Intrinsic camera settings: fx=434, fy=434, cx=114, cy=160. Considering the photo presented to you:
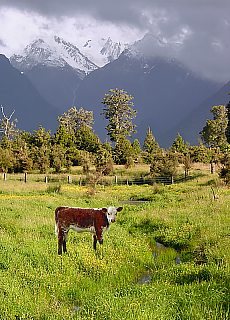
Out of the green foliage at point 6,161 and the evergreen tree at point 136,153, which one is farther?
the evergreen tree at point 136,153

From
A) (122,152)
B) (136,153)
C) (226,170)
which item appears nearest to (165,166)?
(226,170)

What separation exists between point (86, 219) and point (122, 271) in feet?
7.93

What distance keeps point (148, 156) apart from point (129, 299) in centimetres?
6257

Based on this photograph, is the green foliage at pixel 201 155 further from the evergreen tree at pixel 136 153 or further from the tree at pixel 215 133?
the tree at pixel 215 133

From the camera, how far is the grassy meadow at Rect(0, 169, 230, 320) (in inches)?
377

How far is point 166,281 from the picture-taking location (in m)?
11.6

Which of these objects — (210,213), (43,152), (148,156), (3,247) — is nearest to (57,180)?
(43,152)

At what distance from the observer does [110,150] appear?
243 feet

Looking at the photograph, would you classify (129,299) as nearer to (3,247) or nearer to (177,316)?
(177,316)

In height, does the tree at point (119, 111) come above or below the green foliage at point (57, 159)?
above

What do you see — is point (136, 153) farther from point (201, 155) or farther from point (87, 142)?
point (201, 155)

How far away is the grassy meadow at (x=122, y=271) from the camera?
31.4ft

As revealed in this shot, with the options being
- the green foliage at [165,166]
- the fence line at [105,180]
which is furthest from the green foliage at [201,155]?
the fence line at [105,180]

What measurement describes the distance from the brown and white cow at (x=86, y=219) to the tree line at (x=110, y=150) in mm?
28219
